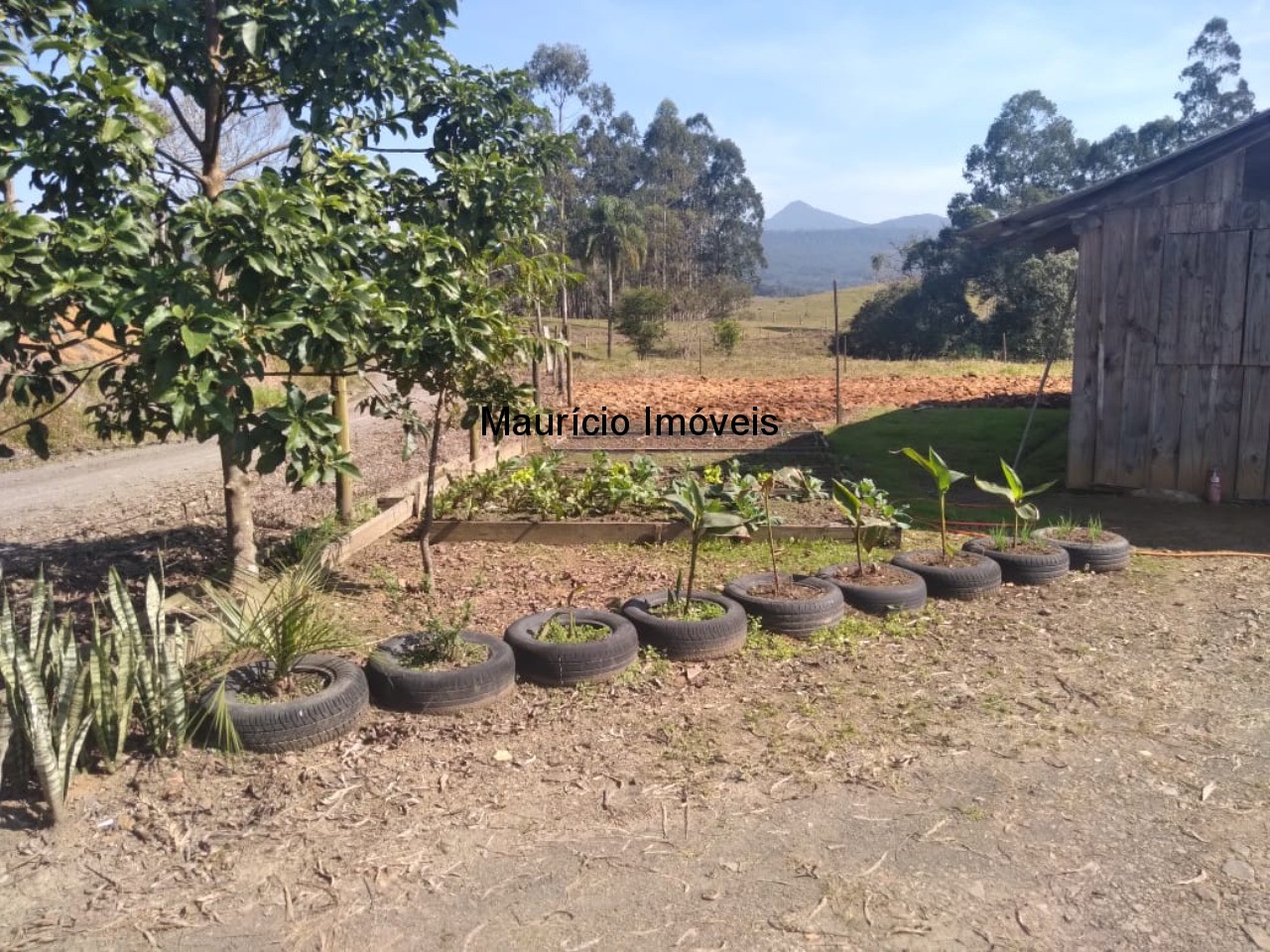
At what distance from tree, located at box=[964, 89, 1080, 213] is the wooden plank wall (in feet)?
151

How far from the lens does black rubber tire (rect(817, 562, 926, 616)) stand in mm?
5578

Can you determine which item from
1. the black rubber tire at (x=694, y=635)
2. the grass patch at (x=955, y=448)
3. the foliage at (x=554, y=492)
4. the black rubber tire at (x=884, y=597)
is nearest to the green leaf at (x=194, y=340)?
the black rubber tire at (x=694, y=635)

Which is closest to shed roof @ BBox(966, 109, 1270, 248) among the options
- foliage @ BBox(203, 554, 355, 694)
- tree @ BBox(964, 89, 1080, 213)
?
foliage @ BBox(203, 554, 355, 694)

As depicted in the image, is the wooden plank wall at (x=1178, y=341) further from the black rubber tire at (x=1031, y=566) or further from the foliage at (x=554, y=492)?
the foliage at (x=554, y=492)

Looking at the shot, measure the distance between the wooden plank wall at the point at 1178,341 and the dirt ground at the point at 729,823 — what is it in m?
5.34

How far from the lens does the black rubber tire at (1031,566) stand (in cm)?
621

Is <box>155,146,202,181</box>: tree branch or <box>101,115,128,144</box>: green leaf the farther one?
<box>155,146,202,181</box>: tree branch

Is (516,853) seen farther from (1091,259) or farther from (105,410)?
(1091,259)

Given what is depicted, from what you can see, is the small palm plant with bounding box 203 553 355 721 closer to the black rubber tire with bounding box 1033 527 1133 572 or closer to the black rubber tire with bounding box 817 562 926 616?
the black rubber tire with bounding box 817 562 926 616

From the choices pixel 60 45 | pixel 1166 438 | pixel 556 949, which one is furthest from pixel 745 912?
pixel 1166 438

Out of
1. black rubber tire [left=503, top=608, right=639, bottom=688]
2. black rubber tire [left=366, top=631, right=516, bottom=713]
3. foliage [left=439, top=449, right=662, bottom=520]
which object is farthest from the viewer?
foliage [left=439, top=449, right=662, bottom=520]

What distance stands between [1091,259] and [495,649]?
818cm

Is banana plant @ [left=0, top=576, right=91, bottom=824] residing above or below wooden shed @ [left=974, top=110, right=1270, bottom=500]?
below

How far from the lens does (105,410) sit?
5.63m
